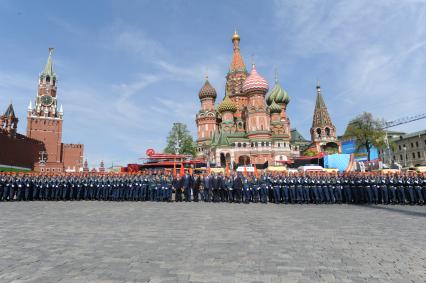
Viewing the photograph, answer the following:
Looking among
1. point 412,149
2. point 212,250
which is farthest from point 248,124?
point 212,250

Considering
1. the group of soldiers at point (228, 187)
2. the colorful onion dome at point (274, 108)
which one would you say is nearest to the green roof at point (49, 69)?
the colorful onion dome at point (274, 108)

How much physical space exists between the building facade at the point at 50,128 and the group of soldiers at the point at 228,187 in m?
69.5

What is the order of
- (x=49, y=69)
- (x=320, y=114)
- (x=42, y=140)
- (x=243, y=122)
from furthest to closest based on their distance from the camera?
(x=49, y=69) < (x=42, y=140) < (x=320, y=114) < (x=243, y=122)

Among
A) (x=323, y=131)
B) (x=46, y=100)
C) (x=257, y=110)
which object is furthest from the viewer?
(x=46, y=100)

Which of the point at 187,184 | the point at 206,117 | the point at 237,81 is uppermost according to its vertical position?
the point at 237,81

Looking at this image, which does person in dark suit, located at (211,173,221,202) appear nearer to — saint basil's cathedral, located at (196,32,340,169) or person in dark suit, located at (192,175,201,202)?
person in dark suit, located at (192,175,201,202)

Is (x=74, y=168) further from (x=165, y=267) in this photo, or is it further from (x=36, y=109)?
(x=165, y=267)

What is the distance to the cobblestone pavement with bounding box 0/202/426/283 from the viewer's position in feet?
15.0

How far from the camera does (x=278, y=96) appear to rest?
74312 mm

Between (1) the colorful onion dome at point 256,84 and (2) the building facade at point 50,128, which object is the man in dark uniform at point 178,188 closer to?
(1) the colorful onion dome at point 256,84

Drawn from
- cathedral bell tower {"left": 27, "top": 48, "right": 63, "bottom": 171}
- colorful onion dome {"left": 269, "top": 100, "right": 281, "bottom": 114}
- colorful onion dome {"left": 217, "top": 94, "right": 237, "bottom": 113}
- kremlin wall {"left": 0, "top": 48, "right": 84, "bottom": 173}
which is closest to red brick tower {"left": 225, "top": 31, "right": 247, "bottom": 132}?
colorful onion dome {"left": 217, "top": 94, "right": 237, "bottom": 113}

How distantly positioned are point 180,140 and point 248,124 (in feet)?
52.4

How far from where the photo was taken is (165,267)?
4.95m

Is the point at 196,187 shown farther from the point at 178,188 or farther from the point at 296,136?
the point at 296,136
